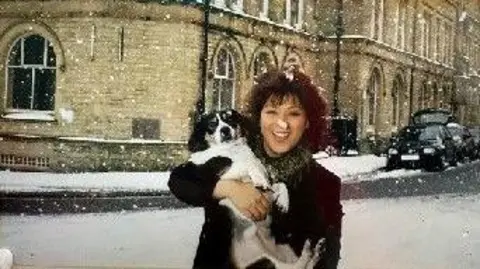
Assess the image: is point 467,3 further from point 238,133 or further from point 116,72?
point 116,72

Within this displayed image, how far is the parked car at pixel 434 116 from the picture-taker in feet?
9.08

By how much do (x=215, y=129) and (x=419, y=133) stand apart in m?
0.88

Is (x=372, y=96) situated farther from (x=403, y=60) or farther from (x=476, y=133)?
(x=476, y=133)

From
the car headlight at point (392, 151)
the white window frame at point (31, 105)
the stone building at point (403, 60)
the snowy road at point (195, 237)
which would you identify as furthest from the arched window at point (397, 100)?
the white window frame at point (31, 105)

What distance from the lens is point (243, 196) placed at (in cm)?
190

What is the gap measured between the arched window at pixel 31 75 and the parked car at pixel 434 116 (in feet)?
4.82

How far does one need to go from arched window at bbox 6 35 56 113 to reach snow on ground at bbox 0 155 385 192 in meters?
0.28

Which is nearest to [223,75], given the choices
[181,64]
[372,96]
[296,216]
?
[181,64]

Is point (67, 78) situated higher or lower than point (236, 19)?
lower

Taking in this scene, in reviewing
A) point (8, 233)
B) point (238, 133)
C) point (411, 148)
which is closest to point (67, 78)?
point (8, 233)

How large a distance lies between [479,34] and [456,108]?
0.31m

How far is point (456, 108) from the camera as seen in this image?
109 inches

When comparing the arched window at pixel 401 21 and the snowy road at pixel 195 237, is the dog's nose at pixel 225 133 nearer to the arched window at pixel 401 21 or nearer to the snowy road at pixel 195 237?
the snowy road at pixel 195 237

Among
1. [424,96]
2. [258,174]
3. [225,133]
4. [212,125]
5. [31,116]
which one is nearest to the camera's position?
[258,174]
